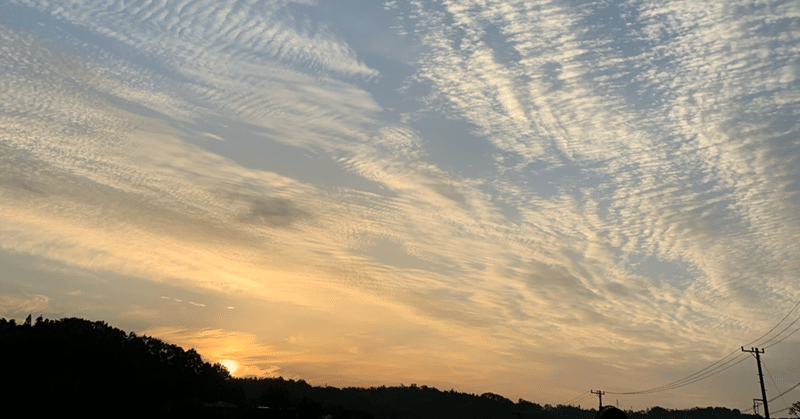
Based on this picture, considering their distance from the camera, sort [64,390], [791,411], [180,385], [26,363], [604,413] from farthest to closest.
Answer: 1. [791,411]
2. [180,385]
3. [26,363]
4. [64,390]
5. [604,413]

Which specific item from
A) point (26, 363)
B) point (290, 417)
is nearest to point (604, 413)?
point (290, 417)

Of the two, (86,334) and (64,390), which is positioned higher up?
(86,334)

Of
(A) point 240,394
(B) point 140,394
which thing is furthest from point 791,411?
(B) point 140,394

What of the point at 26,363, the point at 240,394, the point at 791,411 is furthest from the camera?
the point at 240,394

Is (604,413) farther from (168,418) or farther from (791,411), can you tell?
(791,411)

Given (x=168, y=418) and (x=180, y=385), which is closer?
(x=168, y=418)

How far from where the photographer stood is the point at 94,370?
77.4 meters

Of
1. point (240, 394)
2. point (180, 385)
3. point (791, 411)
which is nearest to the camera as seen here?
point (180, 385)

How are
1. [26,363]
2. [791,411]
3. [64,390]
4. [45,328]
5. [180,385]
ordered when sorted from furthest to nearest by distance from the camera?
1. [791,411]
2. [180,385]
3. [45,328]
4. [26,363]
5. [64,390]

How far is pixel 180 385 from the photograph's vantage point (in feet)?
301

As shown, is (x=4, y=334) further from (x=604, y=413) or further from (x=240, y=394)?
(x=604, y=413)

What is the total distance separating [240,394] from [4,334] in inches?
1630

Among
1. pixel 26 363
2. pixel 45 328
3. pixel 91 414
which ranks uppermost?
pixel 45 328

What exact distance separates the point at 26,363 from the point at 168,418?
908 inches
